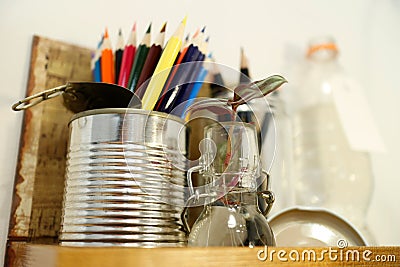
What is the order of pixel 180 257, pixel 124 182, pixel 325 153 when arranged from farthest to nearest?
pixel 325 153 < pixel 124 182 < pixel 180 257

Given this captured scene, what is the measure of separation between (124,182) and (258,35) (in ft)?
1.75

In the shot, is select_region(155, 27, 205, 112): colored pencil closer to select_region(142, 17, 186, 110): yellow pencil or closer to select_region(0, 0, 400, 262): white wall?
select_region(142, 17, 186, 110): yellow pencil

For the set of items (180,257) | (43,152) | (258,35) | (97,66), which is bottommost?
(180,257)

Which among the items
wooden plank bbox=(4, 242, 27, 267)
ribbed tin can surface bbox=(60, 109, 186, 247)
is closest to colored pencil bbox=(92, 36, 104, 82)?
Answer: ribbed tin can surface bbox=(60, 109, 186, 247)

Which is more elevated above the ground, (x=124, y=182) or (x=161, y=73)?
(x=161, y=73)

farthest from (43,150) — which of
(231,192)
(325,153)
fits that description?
(325,153)

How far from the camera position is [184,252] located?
0.33 metres

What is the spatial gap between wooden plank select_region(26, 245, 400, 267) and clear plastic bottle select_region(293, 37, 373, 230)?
41cm

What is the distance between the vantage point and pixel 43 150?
1.95ft

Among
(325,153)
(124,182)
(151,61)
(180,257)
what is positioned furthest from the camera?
(325,153)

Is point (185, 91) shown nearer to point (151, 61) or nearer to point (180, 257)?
point (151, 61)

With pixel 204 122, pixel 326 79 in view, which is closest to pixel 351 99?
pixel 326 79

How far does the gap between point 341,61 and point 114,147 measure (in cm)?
68

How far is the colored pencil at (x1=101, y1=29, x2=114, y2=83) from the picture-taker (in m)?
0.56
